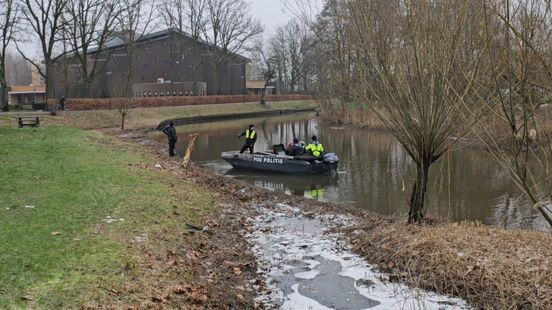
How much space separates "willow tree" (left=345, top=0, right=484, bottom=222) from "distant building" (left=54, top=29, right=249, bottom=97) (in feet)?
173

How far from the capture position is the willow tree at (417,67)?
25.5 feet

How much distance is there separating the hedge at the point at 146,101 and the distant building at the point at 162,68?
480 cm

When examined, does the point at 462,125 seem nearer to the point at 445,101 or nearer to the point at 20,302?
the point at 445,101

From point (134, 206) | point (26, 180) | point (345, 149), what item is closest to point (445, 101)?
point (134, 206)

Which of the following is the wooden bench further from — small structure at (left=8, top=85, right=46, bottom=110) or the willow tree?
small structure at (left=8, top=85, right=46, bottom=110)

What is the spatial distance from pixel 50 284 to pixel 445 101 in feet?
21.6

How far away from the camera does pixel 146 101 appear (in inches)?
2036

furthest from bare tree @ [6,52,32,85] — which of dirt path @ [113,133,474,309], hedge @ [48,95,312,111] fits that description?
dirt path @ [113,133,474,309]

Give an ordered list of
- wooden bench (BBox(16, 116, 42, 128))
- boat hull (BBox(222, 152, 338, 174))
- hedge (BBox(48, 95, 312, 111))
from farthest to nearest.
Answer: hedge (BBox(48, 95, 312, 111)), wooden bench (BBox(16, 116, 42, 128)), boat hull (BBox(222, 152, 338, 174))

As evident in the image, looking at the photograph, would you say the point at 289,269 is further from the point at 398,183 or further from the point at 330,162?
the point at 330,162

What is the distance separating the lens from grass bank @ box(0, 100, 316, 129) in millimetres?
34312

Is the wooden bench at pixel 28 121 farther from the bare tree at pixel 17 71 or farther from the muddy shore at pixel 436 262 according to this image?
the bare tree at pixel 17 71

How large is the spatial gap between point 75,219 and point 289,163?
11.4m

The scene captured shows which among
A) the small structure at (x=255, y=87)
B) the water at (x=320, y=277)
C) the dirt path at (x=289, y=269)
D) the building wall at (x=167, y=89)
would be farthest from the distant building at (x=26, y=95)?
the water at (x=320, y=277)
